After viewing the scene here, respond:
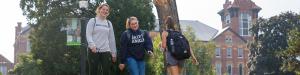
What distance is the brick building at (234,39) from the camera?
9344 centimetres

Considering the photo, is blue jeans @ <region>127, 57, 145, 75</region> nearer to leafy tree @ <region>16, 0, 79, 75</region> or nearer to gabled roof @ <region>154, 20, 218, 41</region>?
leafy tree @ <region>16, 0, 79, 75</region>

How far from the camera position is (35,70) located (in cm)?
3712

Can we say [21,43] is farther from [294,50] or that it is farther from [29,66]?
[294,50]

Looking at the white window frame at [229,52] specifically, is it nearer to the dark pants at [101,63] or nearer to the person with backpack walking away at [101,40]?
the dark pants at [101,63]

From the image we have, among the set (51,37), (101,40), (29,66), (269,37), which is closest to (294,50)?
(51,37)

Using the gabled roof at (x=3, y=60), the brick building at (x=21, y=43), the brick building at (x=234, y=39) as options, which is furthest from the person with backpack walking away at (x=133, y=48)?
the gabled roof at (x=3, y=60)

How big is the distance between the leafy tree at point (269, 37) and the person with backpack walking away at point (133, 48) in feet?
184

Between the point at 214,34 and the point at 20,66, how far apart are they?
58554mm

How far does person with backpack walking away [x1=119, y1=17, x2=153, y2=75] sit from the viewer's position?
10.4 meters

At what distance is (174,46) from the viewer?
1081 centimetres

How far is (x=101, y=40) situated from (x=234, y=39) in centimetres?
8477

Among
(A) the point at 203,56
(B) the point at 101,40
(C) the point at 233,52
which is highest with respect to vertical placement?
(B) the point at 101,40

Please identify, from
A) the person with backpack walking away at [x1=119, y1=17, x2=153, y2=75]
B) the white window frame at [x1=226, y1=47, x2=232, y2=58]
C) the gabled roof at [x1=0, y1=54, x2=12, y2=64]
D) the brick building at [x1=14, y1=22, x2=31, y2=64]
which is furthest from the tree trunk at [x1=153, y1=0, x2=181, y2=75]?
the gabled roof at [x1=0, y1=54, x2=12, y2=64]

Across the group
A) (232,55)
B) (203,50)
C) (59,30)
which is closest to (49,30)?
(59,30)
